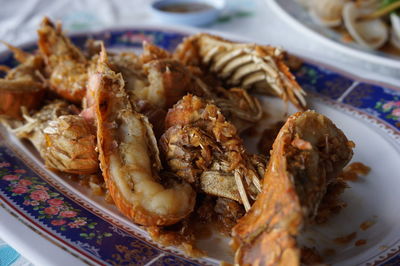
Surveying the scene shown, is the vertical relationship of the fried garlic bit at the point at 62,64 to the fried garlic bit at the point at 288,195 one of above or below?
below

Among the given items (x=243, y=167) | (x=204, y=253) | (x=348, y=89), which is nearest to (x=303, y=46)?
(x=348, y=89)

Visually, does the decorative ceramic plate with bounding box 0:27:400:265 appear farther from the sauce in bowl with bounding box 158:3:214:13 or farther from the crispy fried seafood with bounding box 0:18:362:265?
the sauce in bowl with bounding box 158:3:214:13

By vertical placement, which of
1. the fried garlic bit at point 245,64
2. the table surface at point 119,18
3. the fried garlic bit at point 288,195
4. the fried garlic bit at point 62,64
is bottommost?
the table surface at point 119,18

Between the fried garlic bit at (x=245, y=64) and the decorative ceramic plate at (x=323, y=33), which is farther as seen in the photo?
the decorative ceramic plate at (x=323, y=33)

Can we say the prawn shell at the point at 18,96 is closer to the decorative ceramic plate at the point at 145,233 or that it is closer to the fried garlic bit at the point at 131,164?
the decorative ceramic plate at the point at 145,233

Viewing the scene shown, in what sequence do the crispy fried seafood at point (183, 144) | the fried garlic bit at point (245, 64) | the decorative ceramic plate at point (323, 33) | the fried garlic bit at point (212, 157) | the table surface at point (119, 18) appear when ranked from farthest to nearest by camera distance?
1. the table surface at point (119, 18)
2. the decorative ceramic plate at point (323, 33)
3. the fried garlic bit at point (245, 64)
4. the fried garlic bit at point (212, 157)
5. the crispy fried seafood at point (183, 144)

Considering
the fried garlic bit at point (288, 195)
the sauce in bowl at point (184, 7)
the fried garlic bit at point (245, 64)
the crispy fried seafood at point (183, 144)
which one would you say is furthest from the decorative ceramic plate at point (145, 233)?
the sauce in bowl at point (184, 7)

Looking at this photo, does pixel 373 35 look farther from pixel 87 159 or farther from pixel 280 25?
pixel 87 159

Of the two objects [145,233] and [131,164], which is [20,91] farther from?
[145,233]
